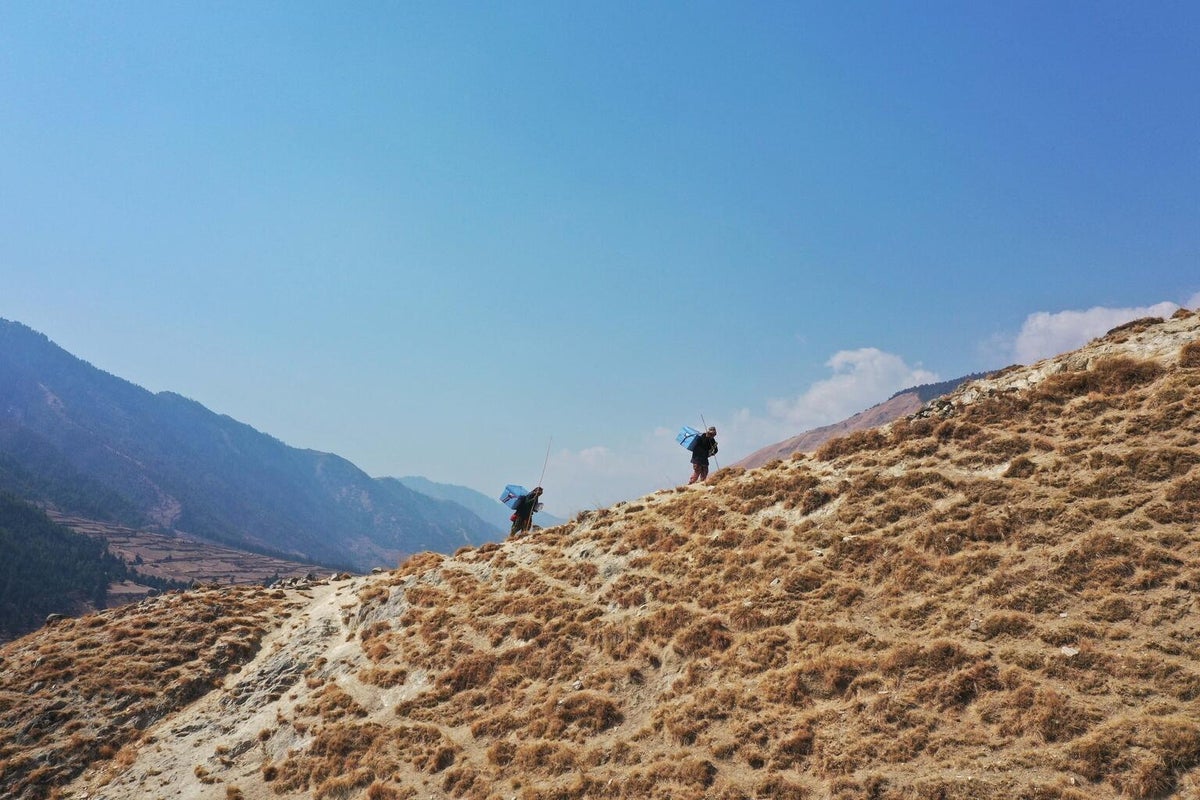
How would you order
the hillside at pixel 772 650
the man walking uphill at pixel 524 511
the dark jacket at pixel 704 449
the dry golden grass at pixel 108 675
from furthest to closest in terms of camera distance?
the man walking uphill at pixel 524 511
the dark jacket at pixel 704 449
the dry golden grass at pixel 108 675
the hillside at pixel 772 650

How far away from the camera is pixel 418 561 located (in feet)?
122

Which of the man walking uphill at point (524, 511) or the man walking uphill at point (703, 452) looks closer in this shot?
the man walking uphill at point (703, 452)

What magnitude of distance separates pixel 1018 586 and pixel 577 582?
16.9 metres

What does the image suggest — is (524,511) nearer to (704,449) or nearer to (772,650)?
(704,449)

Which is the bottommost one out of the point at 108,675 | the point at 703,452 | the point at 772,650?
the point at 108,675

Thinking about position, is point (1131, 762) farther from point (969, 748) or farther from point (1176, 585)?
point (1176, 585)

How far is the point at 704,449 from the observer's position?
35281mm

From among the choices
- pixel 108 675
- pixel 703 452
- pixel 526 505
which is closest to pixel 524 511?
pixel 526 505

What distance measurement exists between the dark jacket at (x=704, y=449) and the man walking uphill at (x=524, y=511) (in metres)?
10.3

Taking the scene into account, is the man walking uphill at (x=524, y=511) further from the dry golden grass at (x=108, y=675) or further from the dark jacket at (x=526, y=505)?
the dry golden grass at (x=108, y=675)

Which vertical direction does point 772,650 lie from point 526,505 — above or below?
below

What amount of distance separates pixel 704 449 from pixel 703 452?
0.18 meters

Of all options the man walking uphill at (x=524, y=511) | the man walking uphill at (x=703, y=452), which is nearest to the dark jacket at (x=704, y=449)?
the man walking uphill at (x=703, y=452)

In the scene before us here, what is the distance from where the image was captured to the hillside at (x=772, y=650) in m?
13.6
